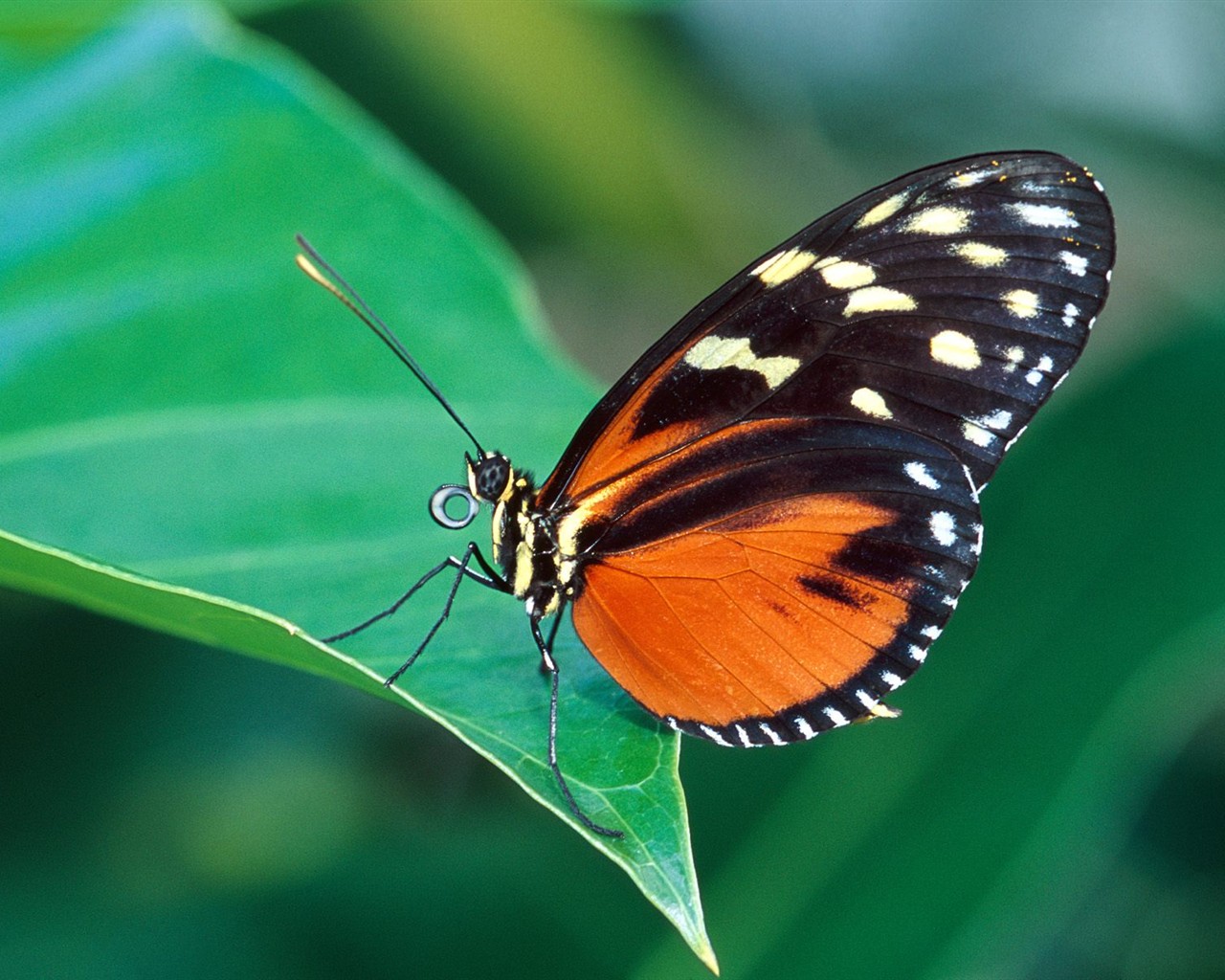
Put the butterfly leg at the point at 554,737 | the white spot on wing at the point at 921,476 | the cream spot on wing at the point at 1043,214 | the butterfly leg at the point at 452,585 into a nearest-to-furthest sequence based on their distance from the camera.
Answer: the butterfly leg at the point at 554,737 < the butterfly leg at the point at 452,585 < the cream spot on wing at the point at 1043,214 < the white spot on wing at the point at 921,476

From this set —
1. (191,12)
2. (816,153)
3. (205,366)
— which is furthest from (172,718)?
(816,153)

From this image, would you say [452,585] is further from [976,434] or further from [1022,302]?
[1022,302]

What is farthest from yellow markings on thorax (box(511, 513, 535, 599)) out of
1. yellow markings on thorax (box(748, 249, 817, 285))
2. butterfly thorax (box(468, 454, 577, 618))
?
yellow markings on thorax (box(748, 249, 817, 285))

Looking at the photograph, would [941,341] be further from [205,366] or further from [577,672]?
[205,366]

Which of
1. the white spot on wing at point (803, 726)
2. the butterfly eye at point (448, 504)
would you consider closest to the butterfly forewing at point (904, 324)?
the butterfly eye at point (448, 504)

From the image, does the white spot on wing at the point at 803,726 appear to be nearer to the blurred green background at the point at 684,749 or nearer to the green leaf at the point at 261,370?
the green leaf at the point at 261,370

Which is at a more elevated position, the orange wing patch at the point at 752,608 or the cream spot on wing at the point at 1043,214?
the cream spot on wing at the point at 1043,214
